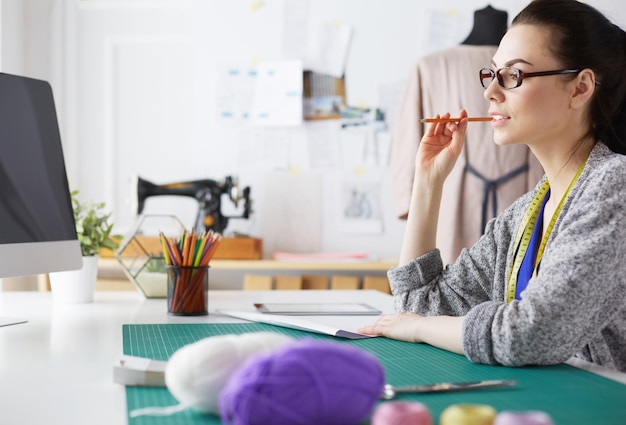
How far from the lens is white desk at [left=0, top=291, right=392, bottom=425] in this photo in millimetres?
854

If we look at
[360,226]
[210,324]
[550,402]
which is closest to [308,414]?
[550,402]

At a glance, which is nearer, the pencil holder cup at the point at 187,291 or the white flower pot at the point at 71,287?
the pencil holder cup at the point at 187,291

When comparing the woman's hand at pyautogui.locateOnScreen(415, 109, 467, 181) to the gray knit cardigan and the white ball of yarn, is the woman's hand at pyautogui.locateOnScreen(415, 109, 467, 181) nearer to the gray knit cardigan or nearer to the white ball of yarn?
the gray knit cardigan

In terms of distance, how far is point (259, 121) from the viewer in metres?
3.45

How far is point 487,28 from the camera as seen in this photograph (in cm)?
305

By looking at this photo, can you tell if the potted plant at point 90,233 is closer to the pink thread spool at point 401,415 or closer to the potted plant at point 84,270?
the potted plant at point 84,270

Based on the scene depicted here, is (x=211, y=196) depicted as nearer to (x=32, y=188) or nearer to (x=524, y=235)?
(x=32, y=188)

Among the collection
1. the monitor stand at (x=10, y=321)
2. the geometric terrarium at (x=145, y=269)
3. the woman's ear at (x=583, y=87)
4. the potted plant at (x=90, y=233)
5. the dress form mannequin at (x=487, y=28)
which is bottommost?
the monitor stand at (x=10, y=321)

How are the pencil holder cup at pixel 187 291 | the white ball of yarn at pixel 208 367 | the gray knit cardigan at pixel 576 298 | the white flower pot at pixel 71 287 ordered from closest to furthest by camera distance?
the white ball of yarn at pixel 208 367
the gray knit cardigan at pixel 576 298
the pencil holder cup at pixel 187 291
the white flower pot at pixel 71 287

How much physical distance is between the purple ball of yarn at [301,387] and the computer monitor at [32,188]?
3.28ft

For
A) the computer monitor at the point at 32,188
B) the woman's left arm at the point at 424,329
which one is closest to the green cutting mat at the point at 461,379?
the woman's left arm at the point at 424,329

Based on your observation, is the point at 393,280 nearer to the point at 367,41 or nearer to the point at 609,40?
the point at 609,40

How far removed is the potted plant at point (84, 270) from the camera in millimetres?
1858

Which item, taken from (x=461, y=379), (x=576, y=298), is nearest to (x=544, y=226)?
(x=576, y=298)
